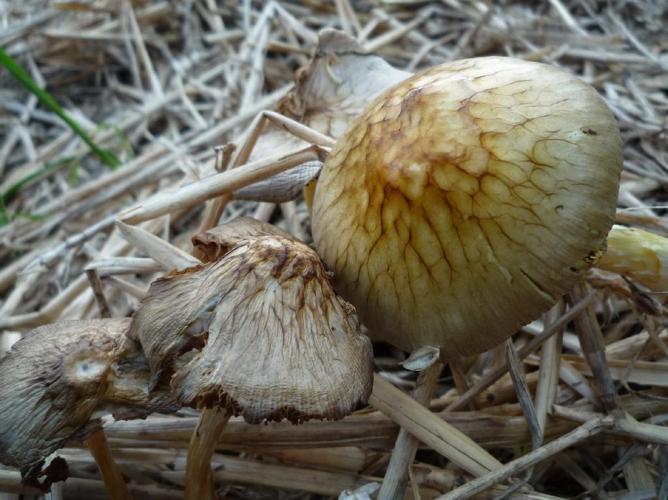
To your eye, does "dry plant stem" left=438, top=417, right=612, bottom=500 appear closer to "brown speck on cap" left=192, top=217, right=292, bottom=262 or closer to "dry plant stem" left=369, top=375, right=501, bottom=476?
"dry plant stem" left=369, top=375, right=501, bottom=476

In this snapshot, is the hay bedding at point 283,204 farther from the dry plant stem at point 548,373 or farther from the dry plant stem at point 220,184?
the dry plant stem at point 220,184

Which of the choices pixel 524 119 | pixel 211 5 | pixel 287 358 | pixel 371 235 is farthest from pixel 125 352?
pixel 211 5

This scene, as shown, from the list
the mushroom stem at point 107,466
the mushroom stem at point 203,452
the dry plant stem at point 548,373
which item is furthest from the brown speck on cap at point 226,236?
the dry plant stem at point 548,373

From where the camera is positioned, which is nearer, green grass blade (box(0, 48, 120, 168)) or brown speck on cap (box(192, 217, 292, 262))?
brown speck on cap (box(192, 217, 292, 262))

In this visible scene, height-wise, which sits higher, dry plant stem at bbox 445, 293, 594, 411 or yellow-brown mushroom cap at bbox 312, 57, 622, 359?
yellow-brown mushroom cap at bbox 312, 57, 622, 359

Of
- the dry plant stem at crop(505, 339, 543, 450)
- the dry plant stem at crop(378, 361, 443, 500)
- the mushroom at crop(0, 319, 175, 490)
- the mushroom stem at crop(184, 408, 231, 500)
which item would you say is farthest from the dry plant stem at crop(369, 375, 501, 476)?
the mushroom at crop(0, 319, 175, 490)

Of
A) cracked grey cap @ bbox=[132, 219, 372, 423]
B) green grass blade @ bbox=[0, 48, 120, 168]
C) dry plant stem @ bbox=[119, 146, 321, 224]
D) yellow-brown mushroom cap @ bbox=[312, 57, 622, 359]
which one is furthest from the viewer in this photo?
green grass blade @ bbox=[0, 48, 120, 168]
